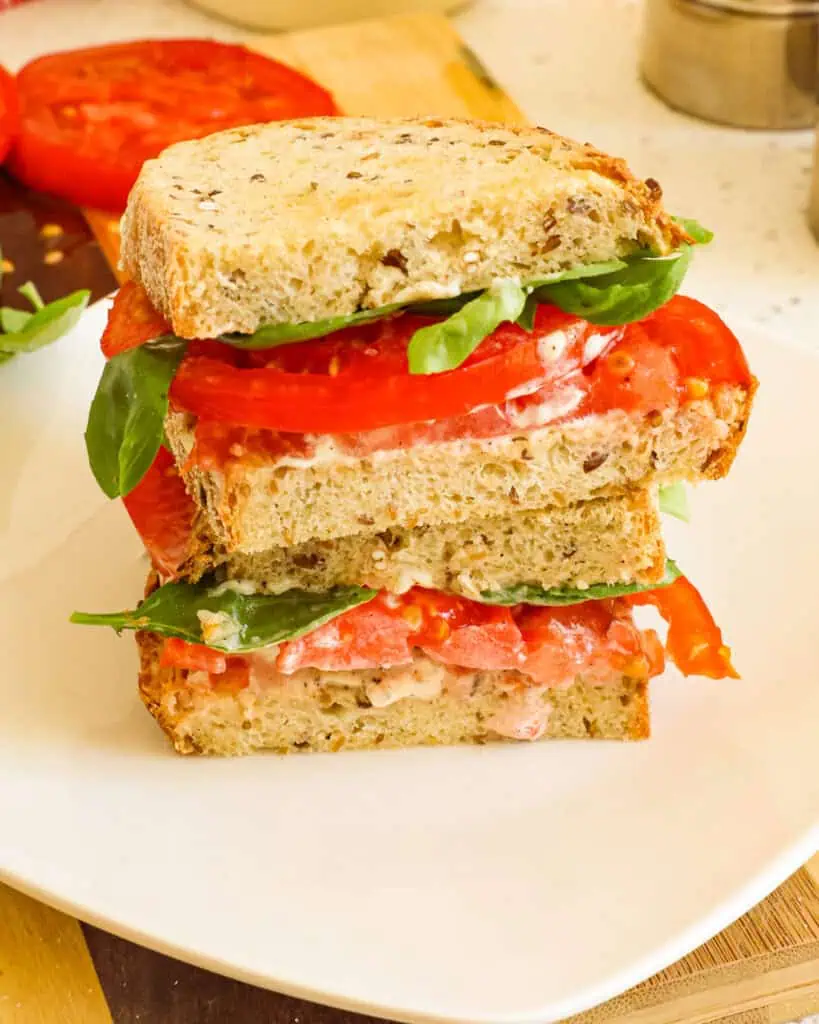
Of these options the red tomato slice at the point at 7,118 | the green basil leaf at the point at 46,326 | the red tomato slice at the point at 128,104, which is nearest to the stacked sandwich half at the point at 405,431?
the green basil leaf at the point at 46,326

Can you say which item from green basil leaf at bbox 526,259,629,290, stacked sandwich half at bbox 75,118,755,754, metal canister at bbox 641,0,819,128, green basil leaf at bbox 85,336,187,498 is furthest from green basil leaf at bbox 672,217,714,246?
metal canister at bbox 641,0,819,128

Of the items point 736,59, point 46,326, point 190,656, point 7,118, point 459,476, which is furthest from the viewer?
point 736,59

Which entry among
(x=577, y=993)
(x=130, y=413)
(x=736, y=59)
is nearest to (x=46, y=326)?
(x=130, y=413)

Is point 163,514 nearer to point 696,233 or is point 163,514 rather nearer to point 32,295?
point 696,233

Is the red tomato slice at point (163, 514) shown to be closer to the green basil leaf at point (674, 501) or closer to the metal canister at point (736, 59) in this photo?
the green basil leaf at point (674, 501)

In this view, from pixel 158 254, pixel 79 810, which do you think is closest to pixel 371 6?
pixel 158 254
